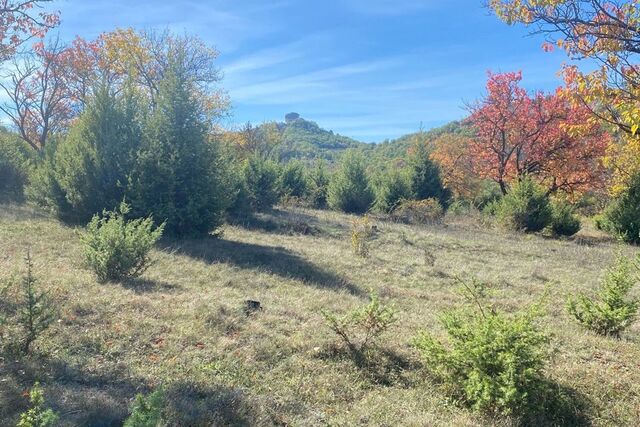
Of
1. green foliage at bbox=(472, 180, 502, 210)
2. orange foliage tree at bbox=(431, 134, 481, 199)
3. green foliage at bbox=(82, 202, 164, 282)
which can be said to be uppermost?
orange foliage tree at bbox=(431, 134, 481, 199)

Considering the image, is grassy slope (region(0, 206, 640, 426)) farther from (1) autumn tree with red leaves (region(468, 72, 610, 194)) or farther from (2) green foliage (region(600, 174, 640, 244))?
(1) autumn tree with red leaves (region(468, 72, 610, 194))

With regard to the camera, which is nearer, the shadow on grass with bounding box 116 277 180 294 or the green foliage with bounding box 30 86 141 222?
the shadow on grass with bounding box 116 277 180 294

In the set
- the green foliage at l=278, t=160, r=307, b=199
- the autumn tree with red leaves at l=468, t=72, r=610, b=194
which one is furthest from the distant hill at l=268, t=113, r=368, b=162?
the autumn tree with red leaves at l=468, t=72, r=610, b=194

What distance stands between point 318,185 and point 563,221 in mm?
15415

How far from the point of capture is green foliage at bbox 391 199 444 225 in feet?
69.1

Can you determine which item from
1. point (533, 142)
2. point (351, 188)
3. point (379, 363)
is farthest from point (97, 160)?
point (533, 142)

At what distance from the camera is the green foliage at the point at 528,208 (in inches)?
712

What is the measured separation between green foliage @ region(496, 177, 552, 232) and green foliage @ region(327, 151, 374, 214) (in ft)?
28.1

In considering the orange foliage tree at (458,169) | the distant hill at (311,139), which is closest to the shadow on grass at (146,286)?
the orange foliage tree at (458,169)

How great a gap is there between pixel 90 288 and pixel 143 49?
22852mm

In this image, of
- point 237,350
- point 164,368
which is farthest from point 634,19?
point 164,368

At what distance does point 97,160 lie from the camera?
1109cm

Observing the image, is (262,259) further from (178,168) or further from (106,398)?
(106,398)

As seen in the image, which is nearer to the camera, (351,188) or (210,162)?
(210,162)
